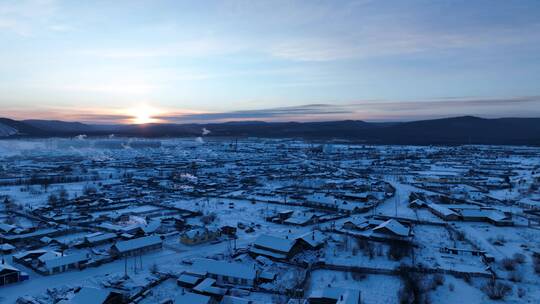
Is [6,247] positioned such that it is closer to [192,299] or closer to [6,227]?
[6,227]

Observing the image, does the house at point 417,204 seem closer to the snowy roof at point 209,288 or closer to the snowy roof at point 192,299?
the snowy roof at point 209,288

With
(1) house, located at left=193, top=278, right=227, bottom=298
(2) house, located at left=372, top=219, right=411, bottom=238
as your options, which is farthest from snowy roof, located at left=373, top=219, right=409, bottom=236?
(1) house, located at left=193, top=278, right=227, bottom=298

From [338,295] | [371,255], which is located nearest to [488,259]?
[371,255]

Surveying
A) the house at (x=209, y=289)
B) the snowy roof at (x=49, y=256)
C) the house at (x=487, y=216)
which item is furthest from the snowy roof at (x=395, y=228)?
the snowy roof at (x=49, y=256)

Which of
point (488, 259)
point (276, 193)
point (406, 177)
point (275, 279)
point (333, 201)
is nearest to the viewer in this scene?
point (275, 279)

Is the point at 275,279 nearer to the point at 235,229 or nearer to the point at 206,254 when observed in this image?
the point at 206,254

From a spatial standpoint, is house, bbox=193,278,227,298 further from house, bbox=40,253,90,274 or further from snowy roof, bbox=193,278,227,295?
house, bbox=40,253,90,274
